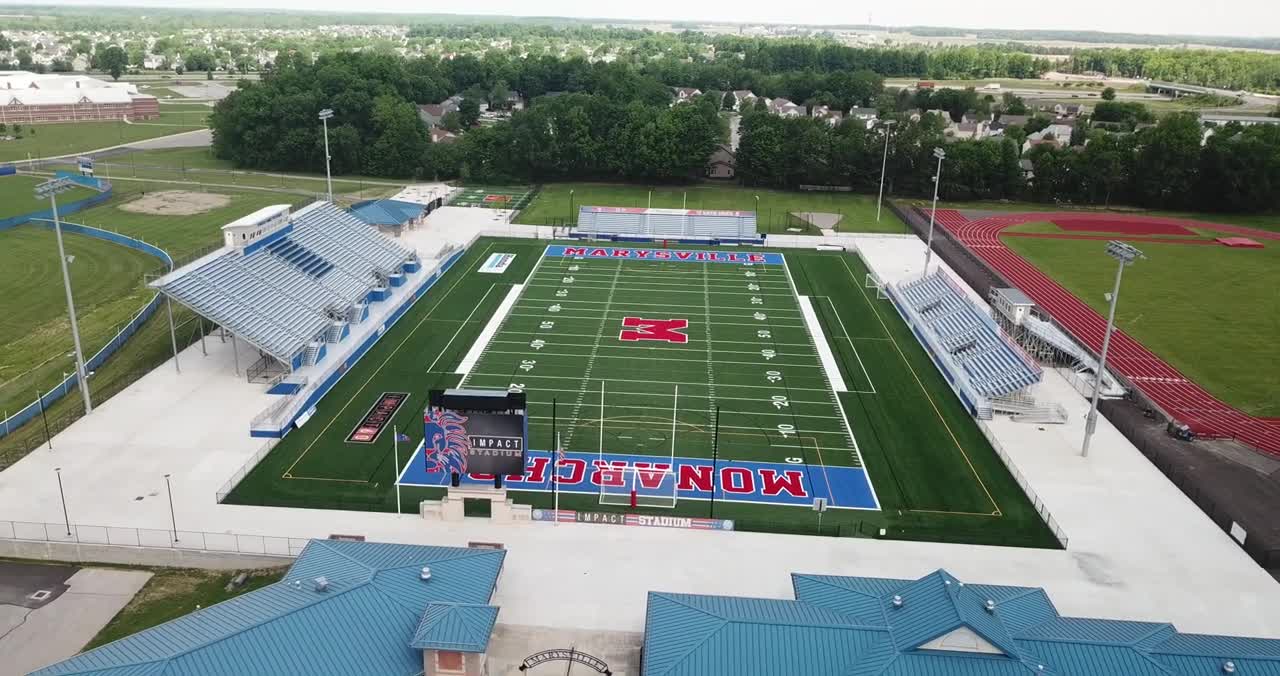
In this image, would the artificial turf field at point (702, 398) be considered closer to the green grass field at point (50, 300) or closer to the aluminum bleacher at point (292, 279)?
the aluminum bleacher at point (292, 279)

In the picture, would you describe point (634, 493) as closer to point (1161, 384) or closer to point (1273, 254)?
point (1161, 384)

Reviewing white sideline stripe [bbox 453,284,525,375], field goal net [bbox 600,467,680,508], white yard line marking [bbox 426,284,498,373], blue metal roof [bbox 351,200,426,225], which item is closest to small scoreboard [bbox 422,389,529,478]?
field goal net [bbox 600,467,680,508]

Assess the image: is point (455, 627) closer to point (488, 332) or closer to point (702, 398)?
point (702, 398)

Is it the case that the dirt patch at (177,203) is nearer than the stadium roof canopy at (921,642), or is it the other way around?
the stadium roof canopy at (921,642)

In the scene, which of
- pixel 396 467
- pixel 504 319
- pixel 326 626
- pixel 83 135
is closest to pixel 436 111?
pixel 83 135

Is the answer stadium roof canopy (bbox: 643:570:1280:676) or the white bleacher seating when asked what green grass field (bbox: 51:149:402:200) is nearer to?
the white bleacher seating

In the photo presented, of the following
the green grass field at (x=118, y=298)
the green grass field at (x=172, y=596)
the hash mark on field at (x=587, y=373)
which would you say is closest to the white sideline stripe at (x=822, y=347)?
the hash mark on field at (x=587, y=373)
